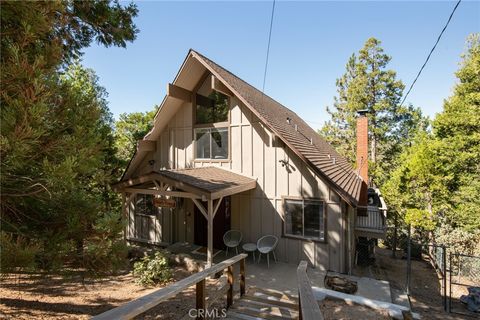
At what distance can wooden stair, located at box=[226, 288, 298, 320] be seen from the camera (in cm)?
441

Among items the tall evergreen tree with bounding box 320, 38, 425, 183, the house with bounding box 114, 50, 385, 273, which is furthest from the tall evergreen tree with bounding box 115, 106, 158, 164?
the tall evergreen tree with bounding box 320, 38, 425, 183

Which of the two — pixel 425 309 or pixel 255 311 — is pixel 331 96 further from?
pixel 255 311

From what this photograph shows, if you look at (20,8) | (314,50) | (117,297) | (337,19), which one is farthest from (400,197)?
(20,8)

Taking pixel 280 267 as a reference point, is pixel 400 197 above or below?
above

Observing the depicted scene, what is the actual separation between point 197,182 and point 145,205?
16.2 feet

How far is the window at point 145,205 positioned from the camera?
36.6 feet

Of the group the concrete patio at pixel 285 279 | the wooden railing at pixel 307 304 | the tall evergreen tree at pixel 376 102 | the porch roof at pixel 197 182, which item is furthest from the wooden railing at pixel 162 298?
the tall evergreen tree at pixel 376 102

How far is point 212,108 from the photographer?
10.3 metres

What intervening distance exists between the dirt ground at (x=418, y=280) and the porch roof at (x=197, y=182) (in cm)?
566

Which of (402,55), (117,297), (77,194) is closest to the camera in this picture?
(77,194)

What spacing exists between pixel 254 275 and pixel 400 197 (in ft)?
43.0

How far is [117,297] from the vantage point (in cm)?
609

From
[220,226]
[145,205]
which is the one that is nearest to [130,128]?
[145,205]

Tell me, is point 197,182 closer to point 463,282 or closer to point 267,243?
point 267,243
